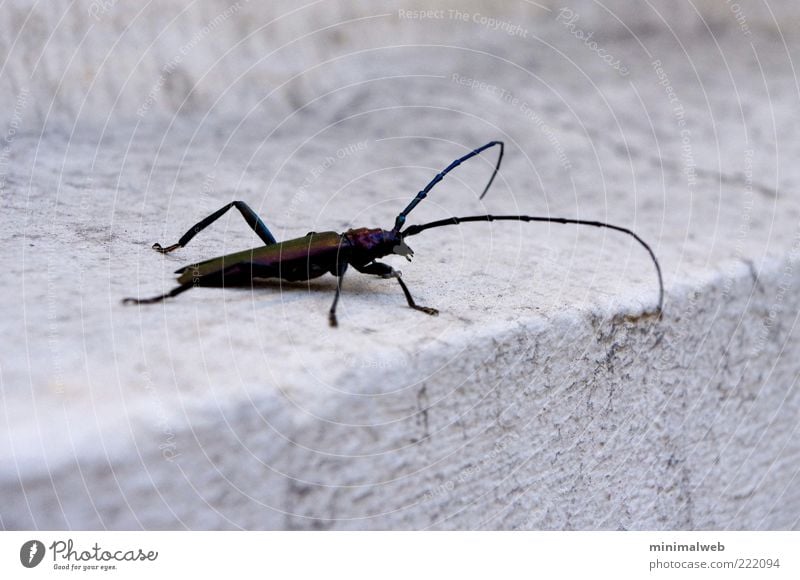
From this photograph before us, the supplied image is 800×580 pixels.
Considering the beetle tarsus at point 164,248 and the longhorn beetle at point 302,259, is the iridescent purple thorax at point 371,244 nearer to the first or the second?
the longhorn beetle at point 302,259

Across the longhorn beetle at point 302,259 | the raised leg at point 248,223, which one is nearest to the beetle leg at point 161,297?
the longhorn beetle at point 302,259

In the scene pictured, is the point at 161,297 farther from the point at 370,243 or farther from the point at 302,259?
the point at 370,243

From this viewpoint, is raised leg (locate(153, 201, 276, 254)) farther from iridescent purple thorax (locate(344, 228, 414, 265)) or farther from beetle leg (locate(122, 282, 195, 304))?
beetle leg (locate(122, 282, 195, 304))

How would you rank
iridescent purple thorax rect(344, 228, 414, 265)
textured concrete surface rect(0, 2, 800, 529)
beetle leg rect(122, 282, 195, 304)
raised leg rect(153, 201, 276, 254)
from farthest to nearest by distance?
raised leg rect(153, 201, 276, 254)
iridescent purple thorax rect(344, 228, 414, 265)
beetle leg rect(122, 282, 195, 304)
textured concrete surface rect(0, 2, 800, 529)

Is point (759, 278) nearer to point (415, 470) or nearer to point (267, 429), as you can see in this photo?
point (415, 470)

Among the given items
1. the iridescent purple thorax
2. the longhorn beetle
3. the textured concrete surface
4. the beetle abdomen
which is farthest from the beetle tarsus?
the iridescent purple thorax

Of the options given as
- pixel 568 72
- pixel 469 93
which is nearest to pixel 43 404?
pixel 469 93
